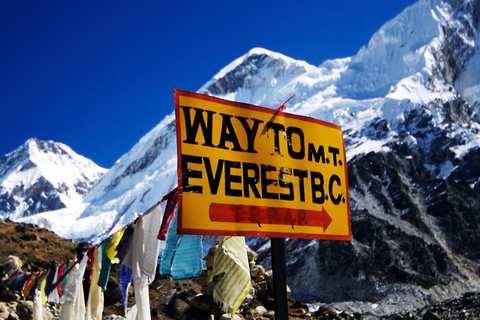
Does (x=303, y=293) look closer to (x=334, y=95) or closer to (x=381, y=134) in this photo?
(x=381, y=134)

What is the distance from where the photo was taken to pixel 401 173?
455 ft

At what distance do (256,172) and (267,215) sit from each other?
0.35m

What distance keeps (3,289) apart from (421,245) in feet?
323

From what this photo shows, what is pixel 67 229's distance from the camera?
188 m

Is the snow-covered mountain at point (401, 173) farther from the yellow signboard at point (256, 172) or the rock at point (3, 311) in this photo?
the yellow signboard at point (256, 172)

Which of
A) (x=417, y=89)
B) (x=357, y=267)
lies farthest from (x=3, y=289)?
(x=417, y=89)

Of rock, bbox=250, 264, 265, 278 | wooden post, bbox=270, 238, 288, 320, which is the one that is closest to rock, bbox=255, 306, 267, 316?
rock, bbox=250, 264, 265, 278

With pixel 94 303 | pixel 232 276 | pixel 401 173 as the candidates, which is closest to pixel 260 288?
pixel 94 303

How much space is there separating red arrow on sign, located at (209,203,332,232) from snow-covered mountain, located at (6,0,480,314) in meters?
66.0

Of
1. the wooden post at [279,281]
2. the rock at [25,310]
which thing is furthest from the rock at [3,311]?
the wooden post at [279,281]

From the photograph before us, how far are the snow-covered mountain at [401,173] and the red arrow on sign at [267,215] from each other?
6596 centimetres

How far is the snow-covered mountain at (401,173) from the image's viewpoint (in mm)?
103375

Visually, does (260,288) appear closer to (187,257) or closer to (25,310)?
(25,310)

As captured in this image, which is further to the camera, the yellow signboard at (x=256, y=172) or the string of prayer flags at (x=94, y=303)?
the string of prayer flags at (x=94, y=303)
